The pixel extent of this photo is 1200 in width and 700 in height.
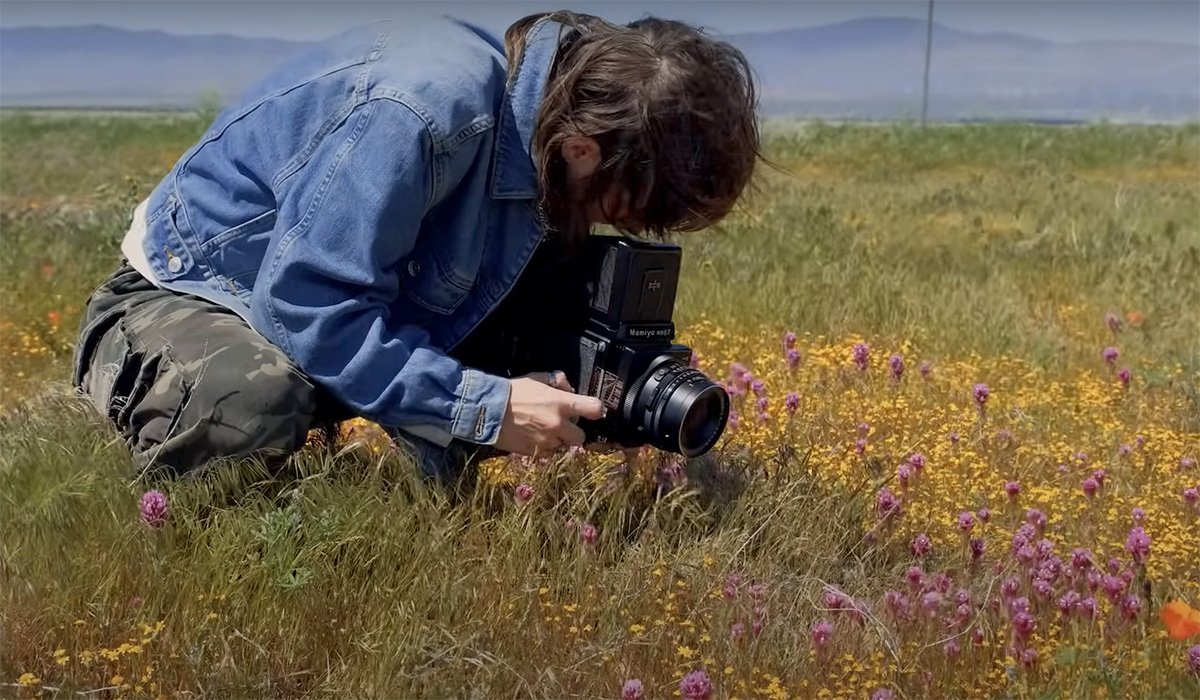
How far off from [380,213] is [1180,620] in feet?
5.49

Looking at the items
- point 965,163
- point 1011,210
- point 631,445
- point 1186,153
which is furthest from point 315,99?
point 1186,153

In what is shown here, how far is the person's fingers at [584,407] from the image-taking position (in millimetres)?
2709

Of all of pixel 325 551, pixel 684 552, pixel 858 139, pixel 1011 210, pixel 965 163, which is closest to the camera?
pixel 325 551

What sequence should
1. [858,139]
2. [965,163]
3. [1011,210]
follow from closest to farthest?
[1011,210] < [965,163] < [858,139]

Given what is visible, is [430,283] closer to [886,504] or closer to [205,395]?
[205,395]

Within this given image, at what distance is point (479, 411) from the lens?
8.72 feet

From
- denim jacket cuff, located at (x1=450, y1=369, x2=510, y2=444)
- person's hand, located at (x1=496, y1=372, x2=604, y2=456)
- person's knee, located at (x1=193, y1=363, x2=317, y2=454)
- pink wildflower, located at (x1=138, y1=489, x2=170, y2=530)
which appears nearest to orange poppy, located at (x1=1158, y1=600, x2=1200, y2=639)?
person's hand, located at (x1=496, y1=372, x2=604, y2=456)

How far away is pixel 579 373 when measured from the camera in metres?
2.90

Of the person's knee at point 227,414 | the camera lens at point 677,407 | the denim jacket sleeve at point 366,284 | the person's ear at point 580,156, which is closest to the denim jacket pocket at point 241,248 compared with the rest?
the denim jacket sleeve at point 366,284

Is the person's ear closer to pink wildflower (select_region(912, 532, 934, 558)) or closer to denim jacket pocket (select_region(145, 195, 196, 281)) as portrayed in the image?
denim jacket pocket (select_region(145, 195, 196, 281))

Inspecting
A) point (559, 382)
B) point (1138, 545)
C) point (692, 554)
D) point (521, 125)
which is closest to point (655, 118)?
point (521, 125)

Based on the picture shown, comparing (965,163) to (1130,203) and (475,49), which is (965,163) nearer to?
(1130,203)

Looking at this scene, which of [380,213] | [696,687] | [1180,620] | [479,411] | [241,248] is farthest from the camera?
[241,248]

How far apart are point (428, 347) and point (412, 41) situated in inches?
25.3
